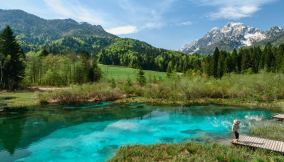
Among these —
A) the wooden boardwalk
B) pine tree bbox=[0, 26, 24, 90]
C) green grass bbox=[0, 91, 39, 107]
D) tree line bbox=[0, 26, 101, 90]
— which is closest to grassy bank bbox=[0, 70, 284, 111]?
green grass bbox=[0, 91, 39, 107]

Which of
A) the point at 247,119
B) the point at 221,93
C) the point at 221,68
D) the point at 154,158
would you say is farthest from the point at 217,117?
the point at 221,68

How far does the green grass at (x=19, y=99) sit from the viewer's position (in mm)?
46781

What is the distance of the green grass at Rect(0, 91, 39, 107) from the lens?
46781 millimetres

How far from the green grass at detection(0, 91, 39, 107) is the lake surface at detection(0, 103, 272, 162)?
411 cm

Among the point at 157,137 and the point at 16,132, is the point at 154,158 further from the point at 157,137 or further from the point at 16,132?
the point at 16,132

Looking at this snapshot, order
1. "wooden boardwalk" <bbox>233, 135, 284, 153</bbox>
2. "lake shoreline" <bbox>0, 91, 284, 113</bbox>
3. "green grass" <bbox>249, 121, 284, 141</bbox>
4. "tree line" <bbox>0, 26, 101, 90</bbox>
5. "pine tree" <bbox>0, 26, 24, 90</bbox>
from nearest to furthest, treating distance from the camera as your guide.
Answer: "wooden boardwalk" <bbox>233, 135, 284, 153</bbox> → "green grass" <bbox>249, 121, 284, 141</bbox> → "lake shoreline" <bbox>0, 91, 284, 113</bbox> → "pine tree" <bbox>0, 26, 24, 90</bbox> → "tree line" <bbox>0, 26, 101, 90</bbox>

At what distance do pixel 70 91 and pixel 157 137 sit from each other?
89.1 feet

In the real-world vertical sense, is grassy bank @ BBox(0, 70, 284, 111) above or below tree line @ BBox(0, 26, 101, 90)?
below

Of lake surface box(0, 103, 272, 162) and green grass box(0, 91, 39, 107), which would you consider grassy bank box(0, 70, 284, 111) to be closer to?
green grass box(0, 91, 39, 107)

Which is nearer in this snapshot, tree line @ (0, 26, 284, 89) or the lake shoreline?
the lake shoreline

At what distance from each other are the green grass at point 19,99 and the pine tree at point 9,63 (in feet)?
18.7

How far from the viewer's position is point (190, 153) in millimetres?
21109

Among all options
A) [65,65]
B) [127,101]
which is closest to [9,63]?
[65,65]

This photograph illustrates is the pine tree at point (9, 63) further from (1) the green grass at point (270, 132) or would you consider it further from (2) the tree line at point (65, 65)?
(1) the green grass at point (270, 132)
